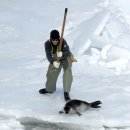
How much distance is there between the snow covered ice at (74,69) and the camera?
8.02 meters

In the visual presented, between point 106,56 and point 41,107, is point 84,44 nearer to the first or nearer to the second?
point 106,56

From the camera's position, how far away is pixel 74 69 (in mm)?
10914

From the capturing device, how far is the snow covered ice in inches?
316

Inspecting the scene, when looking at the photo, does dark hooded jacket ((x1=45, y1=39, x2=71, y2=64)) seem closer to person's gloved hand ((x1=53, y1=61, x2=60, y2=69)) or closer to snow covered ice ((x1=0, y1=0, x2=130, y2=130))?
person's gloved hand ((x1=53, y1=61, x2=60, y2=69))

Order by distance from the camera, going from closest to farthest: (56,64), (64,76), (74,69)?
(56,64) → (64,76) → (74,69)

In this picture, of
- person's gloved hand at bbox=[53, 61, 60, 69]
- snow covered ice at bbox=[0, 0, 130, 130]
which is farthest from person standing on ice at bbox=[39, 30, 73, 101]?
snow covered ice at bbox=[0, 0, 130, 130]

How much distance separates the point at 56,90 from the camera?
9.32 meters

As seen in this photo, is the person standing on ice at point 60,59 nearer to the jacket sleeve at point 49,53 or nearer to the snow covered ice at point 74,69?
the jacket sleeve at point 49,53

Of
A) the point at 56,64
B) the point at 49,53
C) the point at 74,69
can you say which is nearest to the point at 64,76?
the point at 56,64

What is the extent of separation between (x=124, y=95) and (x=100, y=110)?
2.85 ft

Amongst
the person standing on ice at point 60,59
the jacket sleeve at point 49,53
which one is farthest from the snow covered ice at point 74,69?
the jacket sleeve at point 49,53

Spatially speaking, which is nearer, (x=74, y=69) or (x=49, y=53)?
(x=49, y=53)

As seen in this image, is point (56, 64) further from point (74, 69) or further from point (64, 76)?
point (74, 69)

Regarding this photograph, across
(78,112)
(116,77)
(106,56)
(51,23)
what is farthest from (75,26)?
(78,112)
